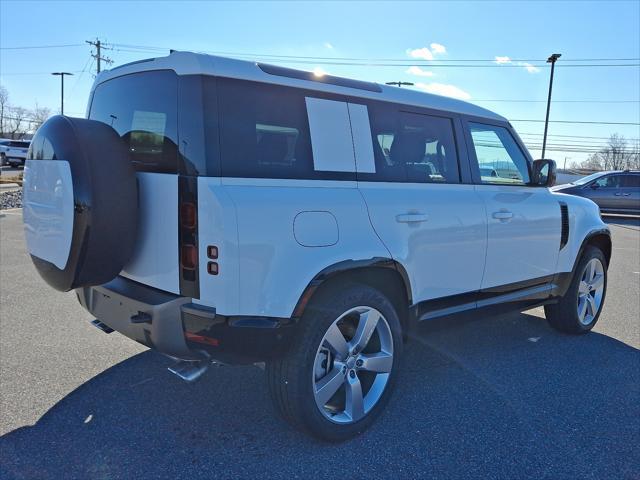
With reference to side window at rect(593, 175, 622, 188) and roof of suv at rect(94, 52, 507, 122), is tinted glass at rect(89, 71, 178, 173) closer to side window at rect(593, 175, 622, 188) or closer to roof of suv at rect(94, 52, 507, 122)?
roof of suv at rect(94, 52, 507, 122)

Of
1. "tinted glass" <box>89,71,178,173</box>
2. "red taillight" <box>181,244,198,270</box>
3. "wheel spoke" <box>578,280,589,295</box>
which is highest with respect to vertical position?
"tinted glass" <box>89,71,178,173</box>

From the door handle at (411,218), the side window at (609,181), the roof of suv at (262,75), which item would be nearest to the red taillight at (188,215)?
the roof of suv at (262,75)

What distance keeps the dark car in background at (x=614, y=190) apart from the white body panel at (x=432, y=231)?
52.4 feet

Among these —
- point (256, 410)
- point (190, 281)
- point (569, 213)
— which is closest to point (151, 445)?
point (256, 410)

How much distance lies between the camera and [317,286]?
8.77 feet

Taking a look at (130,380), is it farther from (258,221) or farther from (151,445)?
(258,221)

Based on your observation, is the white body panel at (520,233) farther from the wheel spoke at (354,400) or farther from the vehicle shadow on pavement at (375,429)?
the wheel spoke at (354,400)

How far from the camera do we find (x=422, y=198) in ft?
10.9

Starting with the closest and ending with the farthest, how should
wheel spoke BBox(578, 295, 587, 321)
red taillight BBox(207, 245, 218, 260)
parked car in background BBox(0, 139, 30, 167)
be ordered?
red taillight BBox(207, 245, 218, 260), wheel spoke BBox(578, 295, 587, 321), parked car in background BBox(0, 139, 30, 167)

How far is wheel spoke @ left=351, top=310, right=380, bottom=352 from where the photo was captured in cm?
304

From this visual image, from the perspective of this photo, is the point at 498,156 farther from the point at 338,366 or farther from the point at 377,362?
the point at 338,366

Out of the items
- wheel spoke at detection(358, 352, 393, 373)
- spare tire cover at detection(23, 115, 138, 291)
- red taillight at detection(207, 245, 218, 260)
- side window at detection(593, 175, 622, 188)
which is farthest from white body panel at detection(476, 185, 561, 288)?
side window at detection(593, 175, 622, 188)

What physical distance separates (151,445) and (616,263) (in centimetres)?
883

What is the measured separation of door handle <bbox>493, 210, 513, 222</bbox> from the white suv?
28 centimetres
